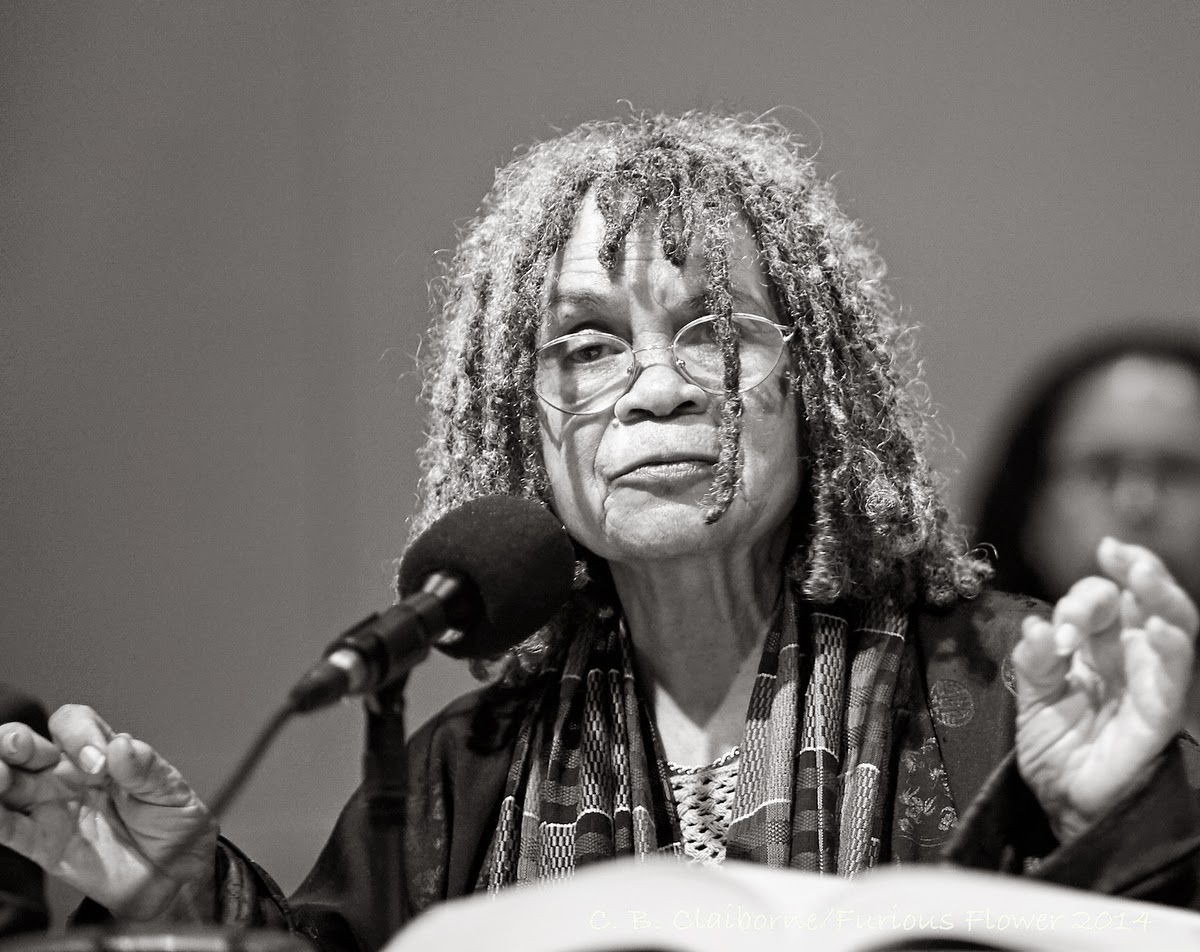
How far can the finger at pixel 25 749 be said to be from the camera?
1336mm

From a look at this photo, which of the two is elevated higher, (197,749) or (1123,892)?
(1123,892)

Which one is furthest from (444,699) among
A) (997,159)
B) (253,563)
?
(997,159)

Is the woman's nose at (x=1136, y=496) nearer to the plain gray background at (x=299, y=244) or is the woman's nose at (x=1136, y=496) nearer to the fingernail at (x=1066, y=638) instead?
the plain gray background at (x=299, y=244)

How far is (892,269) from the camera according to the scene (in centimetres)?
272

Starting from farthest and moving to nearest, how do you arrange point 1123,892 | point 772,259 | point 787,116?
point 787,116 → point 772,259 → point 1123,892

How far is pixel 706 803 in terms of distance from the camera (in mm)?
1703

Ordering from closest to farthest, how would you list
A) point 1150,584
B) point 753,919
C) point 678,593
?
point 753,919, point 1150,584, point 678,593

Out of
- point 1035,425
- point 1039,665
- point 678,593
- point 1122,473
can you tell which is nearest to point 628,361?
point 678,593

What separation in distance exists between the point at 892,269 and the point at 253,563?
55.7 inches

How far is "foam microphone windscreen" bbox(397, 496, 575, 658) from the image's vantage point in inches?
46.5

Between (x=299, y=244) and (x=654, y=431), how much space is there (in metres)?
1.46

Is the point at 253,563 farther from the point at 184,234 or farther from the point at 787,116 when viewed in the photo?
the point at 787,116

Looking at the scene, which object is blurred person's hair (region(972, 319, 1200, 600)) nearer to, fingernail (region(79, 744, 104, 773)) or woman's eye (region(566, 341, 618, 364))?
woman's eye (region(566, 341, 618, 364))

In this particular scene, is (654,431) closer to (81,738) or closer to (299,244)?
(81,738)
